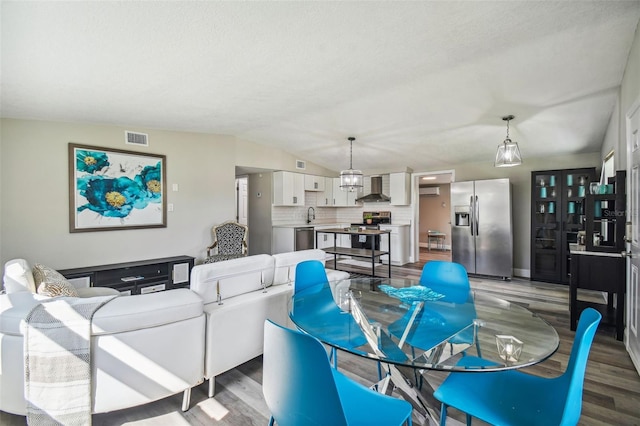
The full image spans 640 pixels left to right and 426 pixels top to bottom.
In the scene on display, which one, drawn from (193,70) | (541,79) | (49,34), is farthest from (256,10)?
(541,79)

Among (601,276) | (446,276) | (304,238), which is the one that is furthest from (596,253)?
(304,238)

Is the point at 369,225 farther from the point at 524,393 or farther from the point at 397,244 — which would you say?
the point at 524,393

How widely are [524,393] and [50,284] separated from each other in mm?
3130

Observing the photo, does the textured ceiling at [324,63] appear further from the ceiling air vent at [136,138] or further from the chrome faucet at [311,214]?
the chrome faucet at [311,214]

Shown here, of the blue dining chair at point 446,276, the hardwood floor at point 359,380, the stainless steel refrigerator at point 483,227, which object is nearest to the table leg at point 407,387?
the hardwood floor at point 359,380

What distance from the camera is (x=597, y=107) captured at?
3609mm

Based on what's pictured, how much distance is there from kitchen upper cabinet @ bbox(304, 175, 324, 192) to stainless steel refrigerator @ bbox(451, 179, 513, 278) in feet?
10.6

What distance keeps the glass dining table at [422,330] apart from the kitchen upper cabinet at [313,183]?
4.92 m

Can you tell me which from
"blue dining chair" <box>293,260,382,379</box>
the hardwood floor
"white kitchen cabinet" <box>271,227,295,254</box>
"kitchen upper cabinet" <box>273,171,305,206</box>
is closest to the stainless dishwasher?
"white kitchen cabinet" <box>271,227,295,254</box>

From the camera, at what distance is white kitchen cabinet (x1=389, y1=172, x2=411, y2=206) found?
694 cm

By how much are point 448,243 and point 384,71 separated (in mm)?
7765

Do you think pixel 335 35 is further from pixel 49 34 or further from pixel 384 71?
pixel 49 34

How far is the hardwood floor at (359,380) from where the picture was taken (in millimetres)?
1783

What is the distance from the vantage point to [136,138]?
14.0 ft
